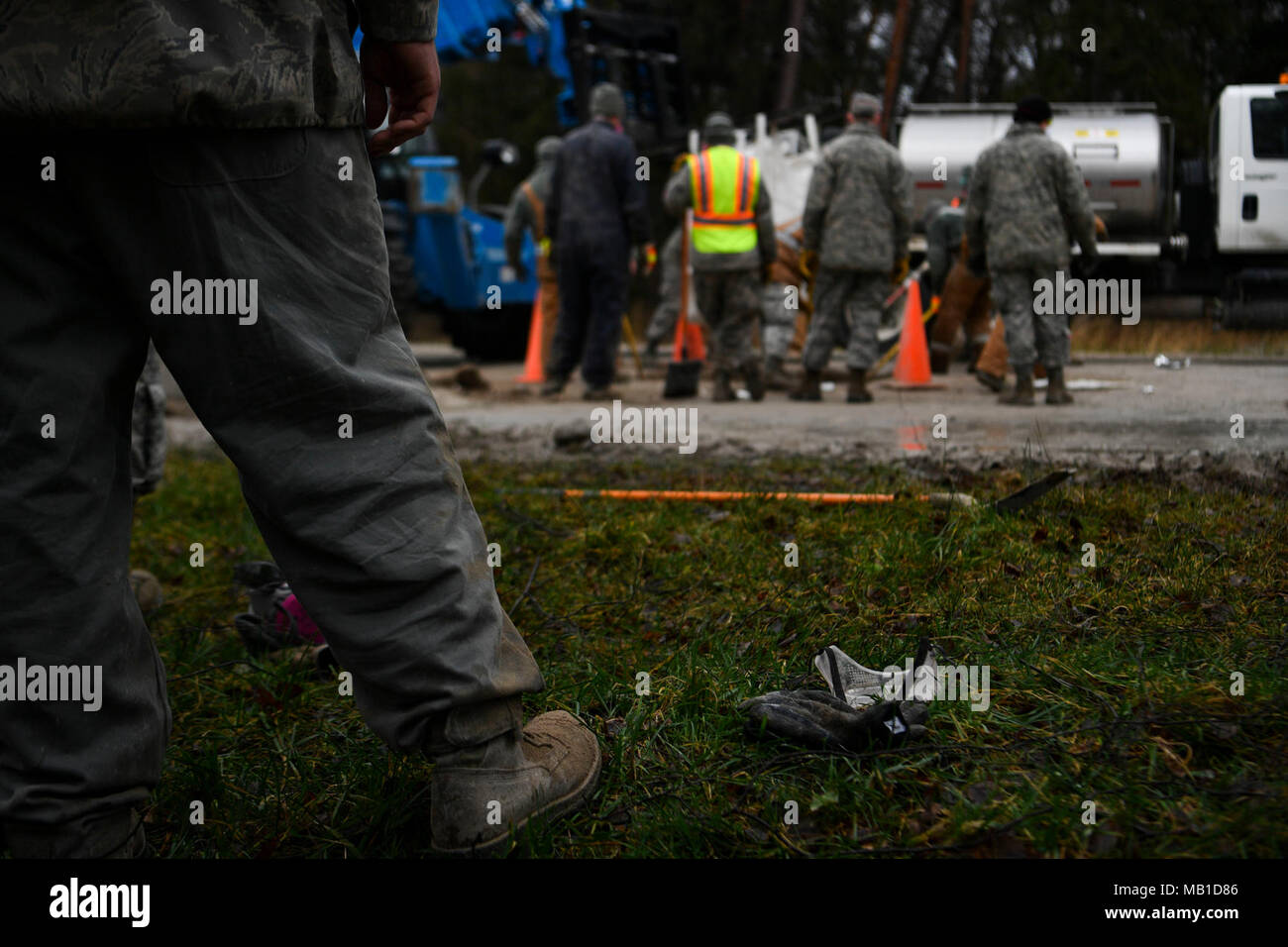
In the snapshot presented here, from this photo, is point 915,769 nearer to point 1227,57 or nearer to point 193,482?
Answer: point 193,482

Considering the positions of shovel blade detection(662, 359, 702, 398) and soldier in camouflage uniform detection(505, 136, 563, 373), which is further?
soldier in camouflage uniform detection(505, 136, 563, 373)

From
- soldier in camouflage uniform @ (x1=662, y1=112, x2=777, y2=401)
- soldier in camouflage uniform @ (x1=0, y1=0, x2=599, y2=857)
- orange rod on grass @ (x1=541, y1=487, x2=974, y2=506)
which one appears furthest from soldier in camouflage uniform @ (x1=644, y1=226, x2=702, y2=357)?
soldier in camouflage uniform @ (x1=0, y1=0, x2=599, y2=857)

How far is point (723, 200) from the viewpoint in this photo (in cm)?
1016

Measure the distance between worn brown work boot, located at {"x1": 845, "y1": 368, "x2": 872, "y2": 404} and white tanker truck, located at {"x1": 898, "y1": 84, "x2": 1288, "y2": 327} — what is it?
14.4 ft

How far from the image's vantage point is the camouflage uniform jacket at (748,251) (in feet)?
33.2

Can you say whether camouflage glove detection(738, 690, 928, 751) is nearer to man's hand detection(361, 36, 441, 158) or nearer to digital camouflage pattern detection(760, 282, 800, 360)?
man's hand detection(361, 36, 441, 158)

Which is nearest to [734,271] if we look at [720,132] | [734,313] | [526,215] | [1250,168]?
[734,313]

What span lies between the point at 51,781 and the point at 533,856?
0.77 m

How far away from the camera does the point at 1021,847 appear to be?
2.12 metres

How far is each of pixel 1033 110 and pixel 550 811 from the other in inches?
310

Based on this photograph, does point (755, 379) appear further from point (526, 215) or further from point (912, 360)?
point (526, 215)

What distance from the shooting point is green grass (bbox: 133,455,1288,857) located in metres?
2.24

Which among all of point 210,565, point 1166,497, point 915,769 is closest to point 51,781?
point 915,769

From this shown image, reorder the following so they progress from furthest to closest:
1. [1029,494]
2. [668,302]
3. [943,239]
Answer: [668,302] < [943,239] < [1029,494]
